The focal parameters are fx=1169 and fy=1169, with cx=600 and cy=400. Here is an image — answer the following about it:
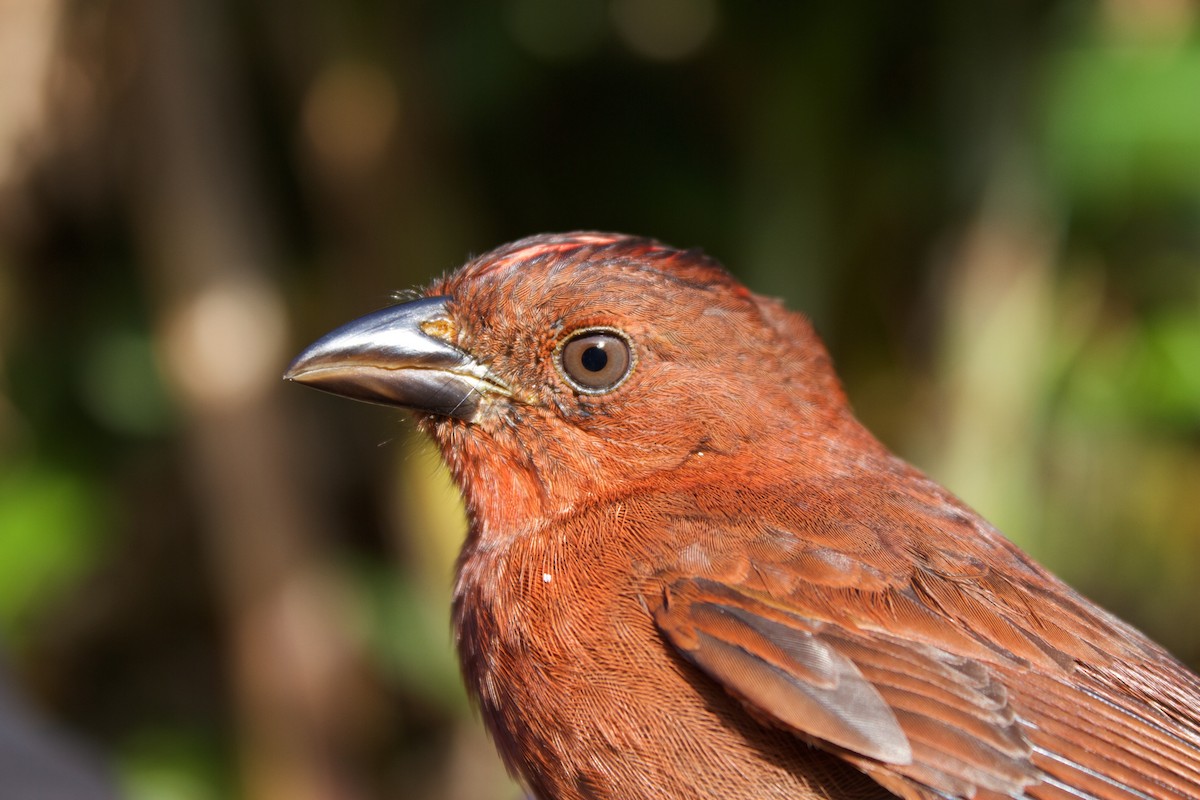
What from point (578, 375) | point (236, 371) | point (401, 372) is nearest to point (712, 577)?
point (578, 375)

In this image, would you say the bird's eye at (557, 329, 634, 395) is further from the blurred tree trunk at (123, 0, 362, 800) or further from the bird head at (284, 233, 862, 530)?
the blurred tree trunk at (123, 0, 362, 800)

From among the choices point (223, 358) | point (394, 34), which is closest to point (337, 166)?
point (394, 34)

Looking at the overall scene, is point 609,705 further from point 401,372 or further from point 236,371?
point 236,371

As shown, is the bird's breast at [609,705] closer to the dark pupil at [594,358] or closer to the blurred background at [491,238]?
the dark pupil at [594,358]

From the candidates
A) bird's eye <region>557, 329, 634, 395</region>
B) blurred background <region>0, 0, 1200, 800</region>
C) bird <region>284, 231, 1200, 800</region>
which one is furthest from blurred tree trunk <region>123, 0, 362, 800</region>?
bird's eye <region>557, 329, 634, 395</region>

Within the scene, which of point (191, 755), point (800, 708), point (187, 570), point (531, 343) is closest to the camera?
point (800, 708)

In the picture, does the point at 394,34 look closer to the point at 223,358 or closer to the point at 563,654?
the point at 223,358

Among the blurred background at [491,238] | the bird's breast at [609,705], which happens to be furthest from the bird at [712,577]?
the blurred background at [491,238]

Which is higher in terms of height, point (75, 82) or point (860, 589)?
point (75, 82)
